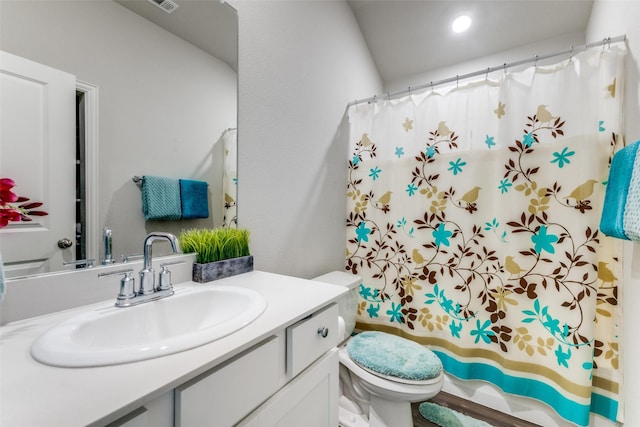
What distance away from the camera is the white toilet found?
1.15m

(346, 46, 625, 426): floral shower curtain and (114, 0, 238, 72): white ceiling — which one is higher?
(114, 0, 238, 72): white ceiling

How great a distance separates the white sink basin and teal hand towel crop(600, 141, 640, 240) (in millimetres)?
1168

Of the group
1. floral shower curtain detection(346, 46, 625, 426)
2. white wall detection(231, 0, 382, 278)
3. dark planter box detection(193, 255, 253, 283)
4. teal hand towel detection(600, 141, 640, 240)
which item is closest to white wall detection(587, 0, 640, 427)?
floral shower curtain detection(346, 46, 625, 426)

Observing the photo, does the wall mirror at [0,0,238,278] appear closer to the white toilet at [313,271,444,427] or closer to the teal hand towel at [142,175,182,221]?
the teal hand towel at [142,175,182,221]

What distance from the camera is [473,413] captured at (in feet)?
4.94

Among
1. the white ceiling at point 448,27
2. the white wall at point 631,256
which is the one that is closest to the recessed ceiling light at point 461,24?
the white ceiling at point 448,27

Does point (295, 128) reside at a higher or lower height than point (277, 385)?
higher

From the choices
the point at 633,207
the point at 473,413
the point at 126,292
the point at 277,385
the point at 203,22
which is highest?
the point at 203,22

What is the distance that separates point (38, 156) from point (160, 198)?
33cm

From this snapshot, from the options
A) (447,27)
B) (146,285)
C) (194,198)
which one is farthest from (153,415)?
(447,27)

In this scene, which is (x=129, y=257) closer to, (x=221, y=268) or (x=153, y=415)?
(x=221, y=268)

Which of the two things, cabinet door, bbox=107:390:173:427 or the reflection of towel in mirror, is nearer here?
cabinet door, bbox=107:390:173:427

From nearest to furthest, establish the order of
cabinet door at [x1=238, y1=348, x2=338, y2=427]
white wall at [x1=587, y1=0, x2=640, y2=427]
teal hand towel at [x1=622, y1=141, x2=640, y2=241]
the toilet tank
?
1. cabinet door at [x1=238, y1=348, x2=338, y2=427]
2. teal hand towel at [x1=622, y1=141, x2=640, y2=241]
3. white wall at [x1=587, y1=0, x2=640, y2=427]
4. the toilet tank

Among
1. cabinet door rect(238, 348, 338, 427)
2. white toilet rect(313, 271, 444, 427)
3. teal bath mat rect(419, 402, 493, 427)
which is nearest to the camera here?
cabinet door rect(238, 348, 338, 427)
